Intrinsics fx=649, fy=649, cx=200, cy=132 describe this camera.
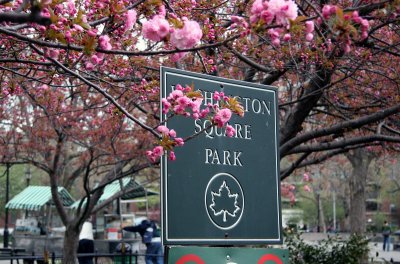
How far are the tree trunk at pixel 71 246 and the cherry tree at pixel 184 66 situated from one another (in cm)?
2

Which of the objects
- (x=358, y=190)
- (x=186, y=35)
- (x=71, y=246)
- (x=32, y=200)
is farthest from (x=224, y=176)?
(x=32, y=200)

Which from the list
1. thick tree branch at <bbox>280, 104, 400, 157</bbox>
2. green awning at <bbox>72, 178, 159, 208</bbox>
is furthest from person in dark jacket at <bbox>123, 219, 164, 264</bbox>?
thick tree branch at <bbox>280, 104, 400, 157</bbox>

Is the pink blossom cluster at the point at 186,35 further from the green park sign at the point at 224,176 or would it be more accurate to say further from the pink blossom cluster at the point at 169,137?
the pink blossom cluster at the point at 169,137

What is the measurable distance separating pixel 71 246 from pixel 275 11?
1039cm

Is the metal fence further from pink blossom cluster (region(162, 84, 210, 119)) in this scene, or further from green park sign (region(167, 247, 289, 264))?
pink blossom cluster (region(162, 84, 210, 119))

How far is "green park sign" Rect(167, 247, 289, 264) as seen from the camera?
3.51 m

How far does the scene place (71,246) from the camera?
42.0 feet

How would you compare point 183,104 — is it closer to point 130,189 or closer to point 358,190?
point 130,189

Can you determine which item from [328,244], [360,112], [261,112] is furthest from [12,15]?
[328,244]

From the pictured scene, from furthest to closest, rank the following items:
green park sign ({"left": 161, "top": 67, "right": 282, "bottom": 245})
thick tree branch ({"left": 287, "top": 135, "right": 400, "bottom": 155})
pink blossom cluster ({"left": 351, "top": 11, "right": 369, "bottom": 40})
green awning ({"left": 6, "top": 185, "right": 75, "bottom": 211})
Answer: green awning ({"left": 6, "top": 185, "right": 75, "bottom": 211}), thick tree branch ({"left": 287, "top": 135, "right": 400, "bottom": 155}), green park sign ({"left": 161, "top": 67, "right": 282, "bottom": 245}), pink blossom cluster ({"left": 351, "top": 11, "right": 369, "bottom": 40})

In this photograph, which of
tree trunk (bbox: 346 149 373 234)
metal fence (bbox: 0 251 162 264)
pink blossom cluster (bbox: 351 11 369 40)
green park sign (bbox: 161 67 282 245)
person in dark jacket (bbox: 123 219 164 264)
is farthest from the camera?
tree trunk (bbox: 346 149 373 234)

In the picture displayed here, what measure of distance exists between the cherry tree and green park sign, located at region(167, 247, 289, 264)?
546mm

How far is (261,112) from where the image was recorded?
13.3ft

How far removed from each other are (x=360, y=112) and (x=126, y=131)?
246 inches
